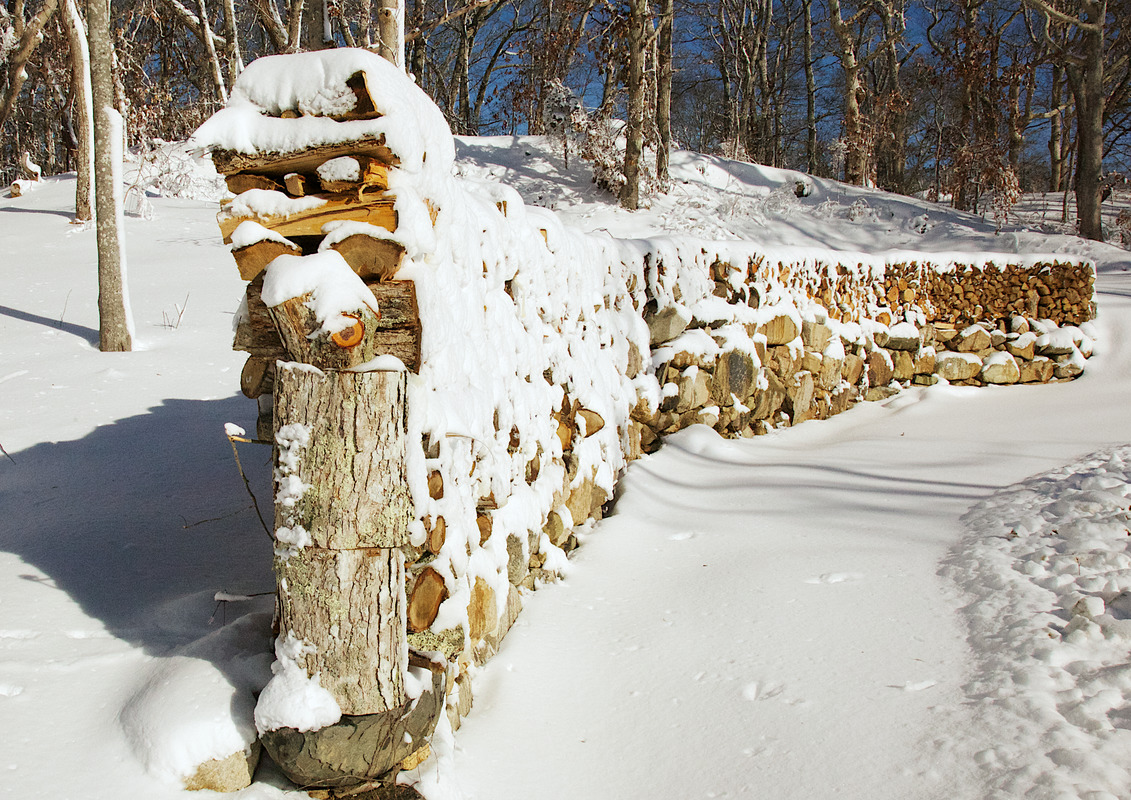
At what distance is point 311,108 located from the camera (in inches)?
70.3

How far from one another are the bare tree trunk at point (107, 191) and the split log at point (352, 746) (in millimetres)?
5580

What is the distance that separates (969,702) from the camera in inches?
80.0

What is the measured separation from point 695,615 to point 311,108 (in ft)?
7.30

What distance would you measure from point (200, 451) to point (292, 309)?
2.91 meters

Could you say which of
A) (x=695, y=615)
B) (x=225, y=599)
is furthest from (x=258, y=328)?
(x=695, y=615)

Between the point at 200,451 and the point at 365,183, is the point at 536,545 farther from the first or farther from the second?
the point at 200,451

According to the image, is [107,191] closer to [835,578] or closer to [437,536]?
[437,536]

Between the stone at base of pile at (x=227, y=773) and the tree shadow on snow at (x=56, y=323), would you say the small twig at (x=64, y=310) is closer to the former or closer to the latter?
the tree shadow on snow at (x=56, y=323)

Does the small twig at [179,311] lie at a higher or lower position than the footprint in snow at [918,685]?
higher

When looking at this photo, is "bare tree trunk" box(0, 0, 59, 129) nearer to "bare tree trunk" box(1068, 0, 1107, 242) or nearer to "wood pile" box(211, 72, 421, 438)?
"wood pile" box(211, 72, 421, 438)

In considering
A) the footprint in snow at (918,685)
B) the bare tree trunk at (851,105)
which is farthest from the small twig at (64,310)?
the bare tree trunk at (851,105)

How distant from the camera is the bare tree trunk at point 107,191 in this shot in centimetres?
599

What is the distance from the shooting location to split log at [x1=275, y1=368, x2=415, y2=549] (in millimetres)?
1773

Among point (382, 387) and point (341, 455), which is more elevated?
point (382, 387)
